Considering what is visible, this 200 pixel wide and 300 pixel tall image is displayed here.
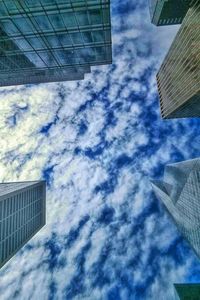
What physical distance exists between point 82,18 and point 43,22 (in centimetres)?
536

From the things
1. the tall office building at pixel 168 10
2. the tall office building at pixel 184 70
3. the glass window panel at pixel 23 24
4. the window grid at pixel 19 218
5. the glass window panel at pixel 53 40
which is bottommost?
the window grid at pixel 19 218

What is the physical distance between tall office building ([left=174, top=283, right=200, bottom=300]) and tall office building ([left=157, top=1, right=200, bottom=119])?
8742cm

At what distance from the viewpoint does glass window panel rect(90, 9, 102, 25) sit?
113ft

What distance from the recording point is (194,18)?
74.9 metres

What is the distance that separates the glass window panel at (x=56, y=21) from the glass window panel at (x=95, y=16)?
13.8 ft

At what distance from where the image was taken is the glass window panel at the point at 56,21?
34.8 meters

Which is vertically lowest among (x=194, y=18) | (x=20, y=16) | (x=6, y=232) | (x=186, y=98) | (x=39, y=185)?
(x=6, y=232)

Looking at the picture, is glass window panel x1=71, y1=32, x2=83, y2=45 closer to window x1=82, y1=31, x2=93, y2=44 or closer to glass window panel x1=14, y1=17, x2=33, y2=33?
window x1=82, y1=31, x2=93, y2=44

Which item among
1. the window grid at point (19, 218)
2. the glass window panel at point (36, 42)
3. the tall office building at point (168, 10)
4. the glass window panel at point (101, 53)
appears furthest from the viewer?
the tall office building at point (168, 10)

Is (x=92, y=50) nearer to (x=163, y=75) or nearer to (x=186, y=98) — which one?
(x=186, y=98)

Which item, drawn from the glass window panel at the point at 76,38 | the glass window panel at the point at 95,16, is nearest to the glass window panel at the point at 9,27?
the glass window panel at the point at 76,38

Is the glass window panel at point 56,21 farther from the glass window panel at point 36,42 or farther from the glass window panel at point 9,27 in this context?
the glass window panel at point 9,27

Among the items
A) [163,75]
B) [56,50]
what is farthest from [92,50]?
[163,75]

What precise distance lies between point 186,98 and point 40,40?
209 ft
